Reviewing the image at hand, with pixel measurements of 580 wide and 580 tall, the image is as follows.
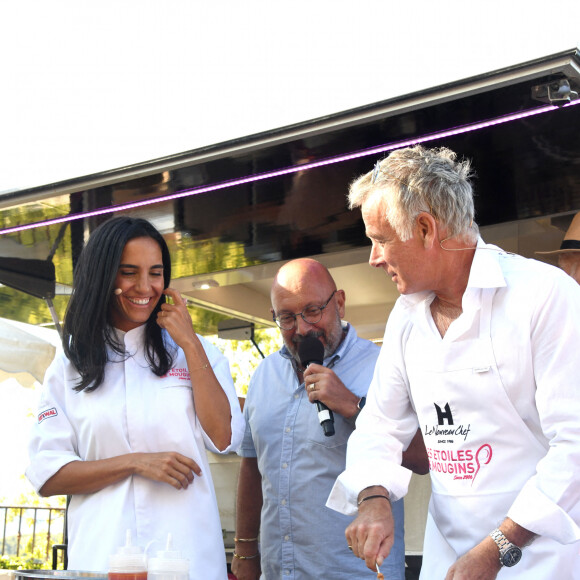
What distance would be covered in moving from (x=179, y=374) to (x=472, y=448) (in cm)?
94

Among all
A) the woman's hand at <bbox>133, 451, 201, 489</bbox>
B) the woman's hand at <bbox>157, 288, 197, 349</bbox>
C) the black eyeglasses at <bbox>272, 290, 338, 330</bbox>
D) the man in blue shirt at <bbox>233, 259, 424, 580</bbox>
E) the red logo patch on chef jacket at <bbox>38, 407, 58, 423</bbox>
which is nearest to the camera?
the woman's hand at <bbox>133, 451, 201, 489</bbox>

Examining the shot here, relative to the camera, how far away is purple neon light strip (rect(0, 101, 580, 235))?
2.92 meters

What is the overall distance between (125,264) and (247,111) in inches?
34.5

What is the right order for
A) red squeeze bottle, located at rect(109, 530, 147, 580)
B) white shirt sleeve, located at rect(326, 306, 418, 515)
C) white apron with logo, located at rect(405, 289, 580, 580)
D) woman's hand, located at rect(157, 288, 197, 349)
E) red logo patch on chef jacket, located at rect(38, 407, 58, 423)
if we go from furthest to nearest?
woman's hand, located at rect(157, 288, 197, 349)
red logo patch on chef jacket, located at rect(38, 407, 58, 423)
white shirt sleeve, located at rect(326, 306, 418, 515)
white apron with logo, located at rect(405, 289, 580, 580)
red squeeze bottle, located at rect(109, 530, 147, 580)

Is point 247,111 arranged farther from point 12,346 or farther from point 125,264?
point 12,346

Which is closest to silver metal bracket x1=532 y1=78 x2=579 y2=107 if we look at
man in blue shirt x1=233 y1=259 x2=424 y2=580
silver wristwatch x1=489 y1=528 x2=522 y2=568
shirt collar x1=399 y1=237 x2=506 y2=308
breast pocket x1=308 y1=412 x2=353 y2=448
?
shirt collar x1=399 y1=237 x2=506 y2=308

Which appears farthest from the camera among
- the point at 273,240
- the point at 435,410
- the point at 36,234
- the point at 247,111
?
the point at 273,240

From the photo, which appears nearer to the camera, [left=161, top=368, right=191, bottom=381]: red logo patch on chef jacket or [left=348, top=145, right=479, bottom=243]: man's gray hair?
[left=348, top=145, right=479, bottom=243]: man's gray hair

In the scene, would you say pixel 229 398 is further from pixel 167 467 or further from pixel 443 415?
pixel 443 415

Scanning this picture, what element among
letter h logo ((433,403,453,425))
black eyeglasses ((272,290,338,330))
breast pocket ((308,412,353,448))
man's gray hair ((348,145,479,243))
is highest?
man's gray hair ((348,145,479,243))

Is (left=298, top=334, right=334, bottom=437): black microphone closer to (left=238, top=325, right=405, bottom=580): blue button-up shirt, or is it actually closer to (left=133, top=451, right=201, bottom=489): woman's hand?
(left=238, top=325, right=405, bottom=580): blue button-up shirt

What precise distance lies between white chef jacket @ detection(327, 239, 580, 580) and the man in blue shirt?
0.54 m

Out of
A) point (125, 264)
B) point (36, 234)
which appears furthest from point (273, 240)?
point (125, 264)

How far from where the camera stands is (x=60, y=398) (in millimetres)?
2461
